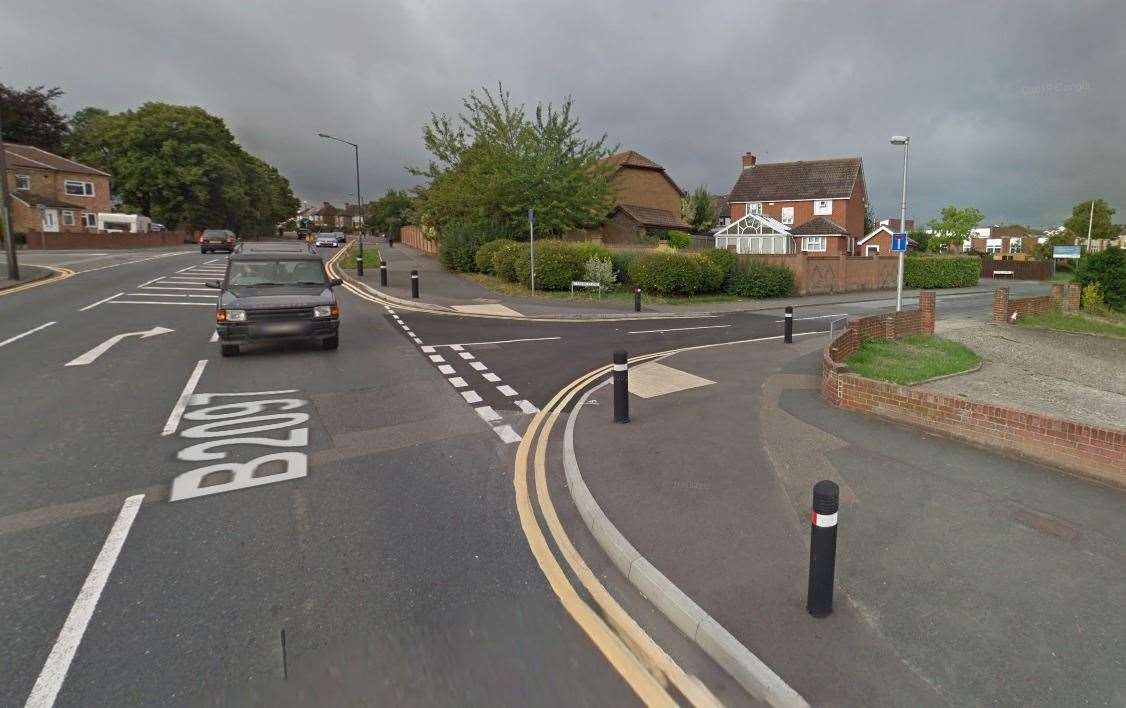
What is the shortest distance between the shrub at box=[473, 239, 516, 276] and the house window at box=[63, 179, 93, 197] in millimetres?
48279

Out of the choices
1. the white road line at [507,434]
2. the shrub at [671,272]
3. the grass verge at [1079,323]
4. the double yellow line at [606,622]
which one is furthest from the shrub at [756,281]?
the double yellow line at [606,622]

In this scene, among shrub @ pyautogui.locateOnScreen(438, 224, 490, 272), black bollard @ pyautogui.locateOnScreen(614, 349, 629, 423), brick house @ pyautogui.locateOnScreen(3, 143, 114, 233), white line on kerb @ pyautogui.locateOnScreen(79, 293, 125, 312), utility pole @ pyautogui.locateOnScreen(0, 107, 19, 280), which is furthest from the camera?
brick house @ pyautogui.locateOnScreen(3, 143, 114, 233)

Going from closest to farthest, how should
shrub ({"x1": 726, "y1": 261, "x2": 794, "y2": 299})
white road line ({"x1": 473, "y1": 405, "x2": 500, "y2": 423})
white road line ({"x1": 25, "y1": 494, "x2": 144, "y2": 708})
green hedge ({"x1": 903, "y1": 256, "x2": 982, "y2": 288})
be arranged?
1. white road line ({"x1": 25, "y1": 494, "x2": 144, "y2": 708})
2. white road line ({"x1": 473, "y1": 405, "x2": 500, "y2": 423})
3. shrub ({"x1": 726, "y1": 261, "x2": 794, "y2": 299})
4. green hedge ({"x1": 903, "y1": 256, "x2": 982, "y2": 288})

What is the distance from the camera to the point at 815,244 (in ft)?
153

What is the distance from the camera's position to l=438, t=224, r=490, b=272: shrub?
29.8m

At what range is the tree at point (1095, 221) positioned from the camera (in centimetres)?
6994

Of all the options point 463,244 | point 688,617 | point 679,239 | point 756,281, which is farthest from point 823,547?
point 679,239

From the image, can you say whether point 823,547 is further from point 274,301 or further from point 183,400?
point 274,301

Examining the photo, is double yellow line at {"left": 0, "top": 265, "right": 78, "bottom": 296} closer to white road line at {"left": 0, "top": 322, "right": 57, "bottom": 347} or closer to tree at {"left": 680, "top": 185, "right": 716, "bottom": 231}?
white road line at {"left": 0, "top": 322, "right": 57, "bottom": 347}

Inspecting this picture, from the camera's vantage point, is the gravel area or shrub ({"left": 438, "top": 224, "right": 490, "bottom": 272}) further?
shrub ({"left": 438, "top": 224, "right": 490, "bottom": 272})

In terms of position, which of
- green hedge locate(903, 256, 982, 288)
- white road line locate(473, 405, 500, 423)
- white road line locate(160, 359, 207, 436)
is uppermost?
green hedge locate(903, 256, 982, 288)

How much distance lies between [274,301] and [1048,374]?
13622mm

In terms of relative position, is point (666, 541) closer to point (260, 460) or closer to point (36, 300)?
point (260, 460)

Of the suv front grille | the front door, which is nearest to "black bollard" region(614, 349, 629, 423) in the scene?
the suv front grille
